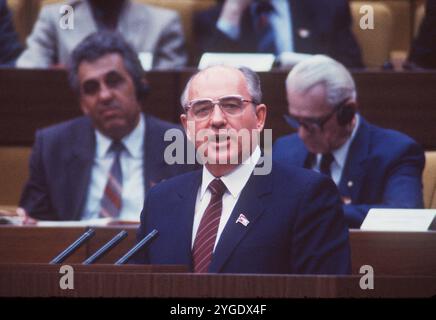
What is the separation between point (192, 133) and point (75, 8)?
1.84 metres

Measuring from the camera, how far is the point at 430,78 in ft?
11.9

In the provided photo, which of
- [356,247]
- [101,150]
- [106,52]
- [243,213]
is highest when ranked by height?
[106,52]

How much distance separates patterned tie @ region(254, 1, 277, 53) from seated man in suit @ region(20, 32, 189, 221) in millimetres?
820

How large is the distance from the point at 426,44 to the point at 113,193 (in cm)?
133

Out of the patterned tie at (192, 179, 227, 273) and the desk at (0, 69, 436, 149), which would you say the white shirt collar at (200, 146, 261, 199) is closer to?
the patterned tie at (192, 179, 227, 273)

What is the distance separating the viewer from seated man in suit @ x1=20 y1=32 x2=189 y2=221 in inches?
134

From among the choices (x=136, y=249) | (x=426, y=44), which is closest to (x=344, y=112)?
(x=426, y=44)

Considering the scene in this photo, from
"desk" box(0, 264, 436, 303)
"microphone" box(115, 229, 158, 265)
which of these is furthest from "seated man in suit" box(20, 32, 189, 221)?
"desk" box(0, 264, 436, 303)

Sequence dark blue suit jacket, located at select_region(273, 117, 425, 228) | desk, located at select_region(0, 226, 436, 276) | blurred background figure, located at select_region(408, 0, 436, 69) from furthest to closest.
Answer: blurred background figure, located at select_region(408, 0, 436, 69)
dark blue suit jacket, located at select_region(273, 117, 425, 228)
desk, located at select_region(0, 226, 436, 276)

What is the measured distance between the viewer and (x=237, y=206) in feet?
7.30

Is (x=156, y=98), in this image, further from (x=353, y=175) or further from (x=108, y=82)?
(x=353, y=175)

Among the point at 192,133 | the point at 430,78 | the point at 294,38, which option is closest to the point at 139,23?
the point at 294,38

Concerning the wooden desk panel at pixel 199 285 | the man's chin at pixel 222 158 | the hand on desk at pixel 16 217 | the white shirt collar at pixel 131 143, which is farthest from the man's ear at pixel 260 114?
the white shirt collar at pixel 131 143
